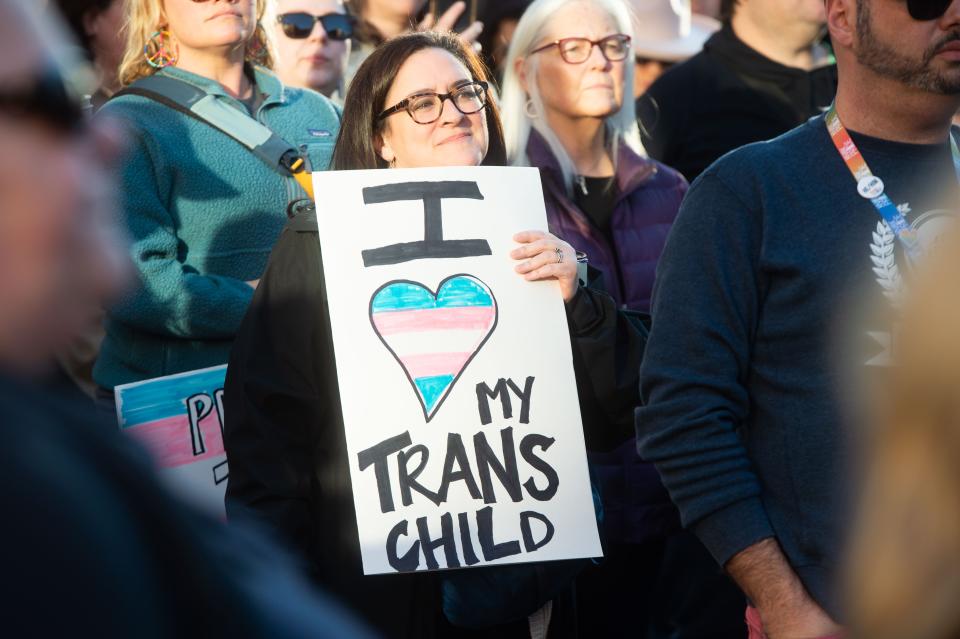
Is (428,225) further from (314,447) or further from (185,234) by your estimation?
(185,234)

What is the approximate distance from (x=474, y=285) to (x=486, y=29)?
3384 millimetres

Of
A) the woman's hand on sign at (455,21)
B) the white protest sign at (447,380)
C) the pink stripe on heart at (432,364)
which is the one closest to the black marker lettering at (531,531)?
the white protest sign at (447,380)

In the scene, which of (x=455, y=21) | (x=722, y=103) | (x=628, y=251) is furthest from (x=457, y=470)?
(x=455, y=21)

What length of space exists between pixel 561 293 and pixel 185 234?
1225 mm

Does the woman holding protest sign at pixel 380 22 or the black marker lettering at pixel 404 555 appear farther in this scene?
the woman holding protest sign at pixel 380 22

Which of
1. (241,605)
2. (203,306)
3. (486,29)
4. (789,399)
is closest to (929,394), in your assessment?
(241,605)

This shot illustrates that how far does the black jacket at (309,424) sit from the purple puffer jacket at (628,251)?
716mm

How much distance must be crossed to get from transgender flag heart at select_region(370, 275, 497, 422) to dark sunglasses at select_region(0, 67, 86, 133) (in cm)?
200

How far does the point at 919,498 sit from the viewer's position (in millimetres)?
912

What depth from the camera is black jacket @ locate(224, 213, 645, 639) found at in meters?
2.97

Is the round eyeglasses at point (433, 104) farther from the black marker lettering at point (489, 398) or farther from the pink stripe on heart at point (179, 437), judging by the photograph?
the pink stripe on heart at point (179, 437)

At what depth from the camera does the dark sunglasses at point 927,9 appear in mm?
2674

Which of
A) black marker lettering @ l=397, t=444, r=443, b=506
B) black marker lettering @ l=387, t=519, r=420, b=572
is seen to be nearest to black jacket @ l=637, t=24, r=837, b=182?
black marker lettering @ l=397, t=444, r=443, b=506

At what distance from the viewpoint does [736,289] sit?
269cm
